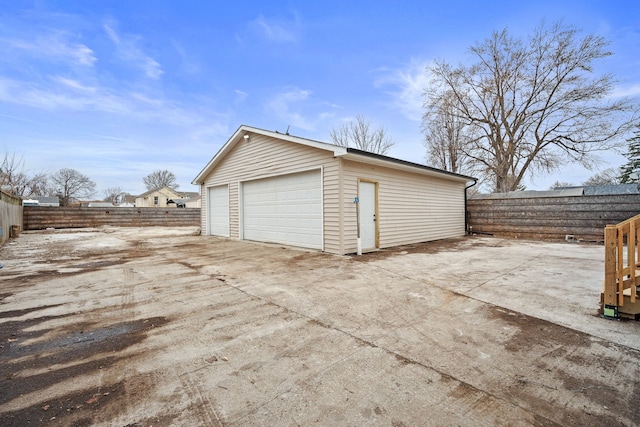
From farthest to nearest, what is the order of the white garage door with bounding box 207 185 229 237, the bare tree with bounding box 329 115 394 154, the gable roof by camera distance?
the bare tree with bounding box 329 115 394 154
the white garage door with bounding box 207 185 229 237
the gable roof

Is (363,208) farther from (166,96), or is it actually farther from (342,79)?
(166,96)

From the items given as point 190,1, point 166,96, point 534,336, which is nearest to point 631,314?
point 534,336

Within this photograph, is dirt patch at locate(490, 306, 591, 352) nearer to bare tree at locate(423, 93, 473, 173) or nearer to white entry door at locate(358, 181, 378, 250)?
white entry door at locate(358, 181, 378, 250)

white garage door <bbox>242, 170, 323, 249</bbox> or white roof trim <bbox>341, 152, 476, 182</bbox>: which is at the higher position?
white roof trim <bbox>341, 152, 476, 182</bbox>

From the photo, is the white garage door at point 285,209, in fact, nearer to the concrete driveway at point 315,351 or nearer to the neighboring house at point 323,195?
the neighboring house at point 323,195

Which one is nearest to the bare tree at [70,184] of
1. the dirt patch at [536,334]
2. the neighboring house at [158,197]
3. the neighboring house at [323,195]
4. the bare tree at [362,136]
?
the neighboring house at [158,197]

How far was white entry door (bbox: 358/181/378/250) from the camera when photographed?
7507 mm

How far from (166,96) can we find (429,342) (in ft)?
51.7

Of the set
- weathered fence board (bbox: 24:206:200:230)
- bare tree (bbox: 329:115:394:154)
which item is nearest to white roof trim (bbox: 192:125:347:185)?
weathered fence board (bbox: 24:206:200:230)

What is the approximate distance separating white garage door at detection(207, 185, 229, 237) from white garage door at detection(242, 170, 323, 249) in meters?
1.42

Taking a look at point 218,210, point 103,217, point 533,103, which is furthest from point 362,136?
point 103,217

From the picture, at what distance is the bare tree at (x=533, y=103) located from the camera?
15359 mm

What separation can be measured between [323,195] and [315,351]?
207 inches

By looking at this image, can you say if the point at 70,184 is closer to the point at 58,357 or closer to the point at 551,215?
the point at 58,357
